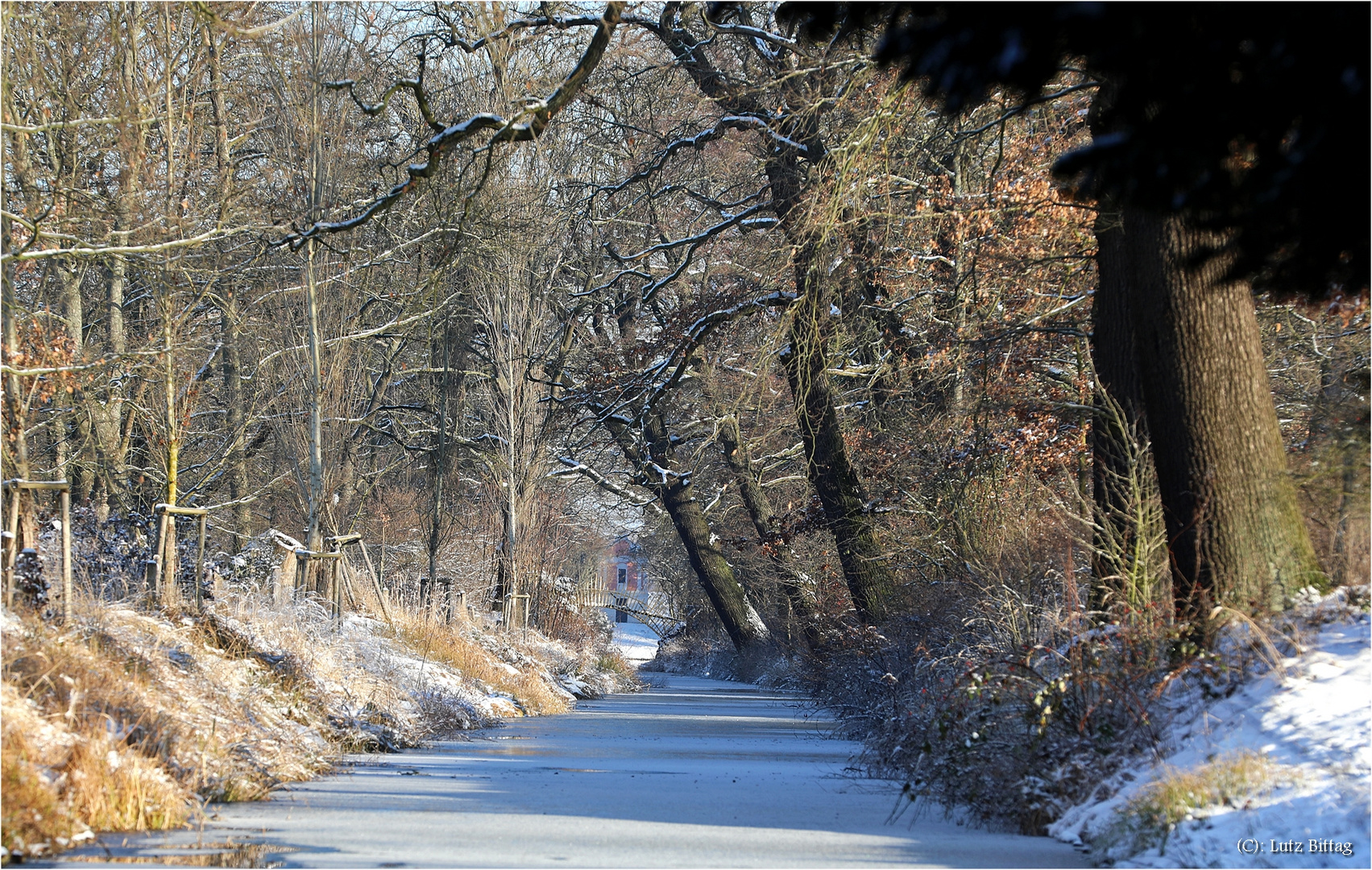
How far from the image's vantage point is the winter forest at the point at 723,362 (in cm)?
601

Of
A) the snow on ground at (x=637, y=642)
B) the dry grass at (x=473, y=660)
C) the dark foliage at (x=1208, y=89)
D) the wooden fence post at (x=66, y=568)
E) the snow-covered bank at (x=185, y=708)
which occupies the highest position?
the dark foliage at (x=1208, y=89)

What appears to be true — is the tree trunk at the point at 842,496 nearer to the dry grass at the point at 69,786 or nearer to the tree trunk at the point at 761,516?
the tree trunk at the point at 761,516

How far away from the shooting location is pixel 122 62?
48.5 ft

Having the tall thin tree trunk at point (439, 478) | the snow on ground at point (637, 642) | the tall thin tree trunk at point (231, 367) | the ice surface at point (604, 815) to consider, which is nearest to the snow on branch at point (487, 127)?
the ice surface at point (604, 815)

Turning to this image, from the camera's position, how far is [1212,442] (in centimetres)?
835

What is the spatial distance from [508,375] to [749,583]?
9.32m

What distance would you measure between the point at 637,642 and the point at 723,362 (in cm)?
5454

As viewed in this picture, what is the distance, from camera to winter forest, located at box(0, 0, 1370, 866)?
601 centimetres

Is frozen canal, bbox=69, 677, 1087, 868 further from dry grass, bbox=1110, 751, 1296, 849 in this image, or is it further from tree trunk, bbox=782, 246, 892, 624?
tree trunk, bbox=782, 246, 892, 624

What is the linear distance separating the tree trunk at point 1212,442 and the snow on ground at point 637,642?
148 feet

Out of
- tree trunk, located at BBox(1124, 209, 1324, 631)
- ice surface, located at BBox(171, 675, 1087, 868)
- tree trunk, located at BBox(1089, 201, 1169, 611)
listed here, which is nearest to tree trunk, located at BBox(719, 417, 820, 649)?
ice surface, located at BBox(171, 675, 1087, 868)

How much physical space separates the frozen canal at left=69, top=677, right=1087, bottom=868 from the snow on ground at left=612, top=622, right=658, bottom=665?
41591mm

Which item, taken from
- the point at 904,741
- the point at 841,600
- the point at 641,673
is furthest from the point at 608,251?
the point at 641,673

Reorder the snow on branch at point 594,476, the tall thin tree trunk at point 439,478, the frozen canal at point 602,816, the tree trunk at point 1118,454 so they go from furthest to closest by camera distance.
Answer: the snow on branch at point 594,476 < the tall thin tree trunk at point 439,478 < the tree trunk at point 1118,454 < the frozen canal at point 602,816
